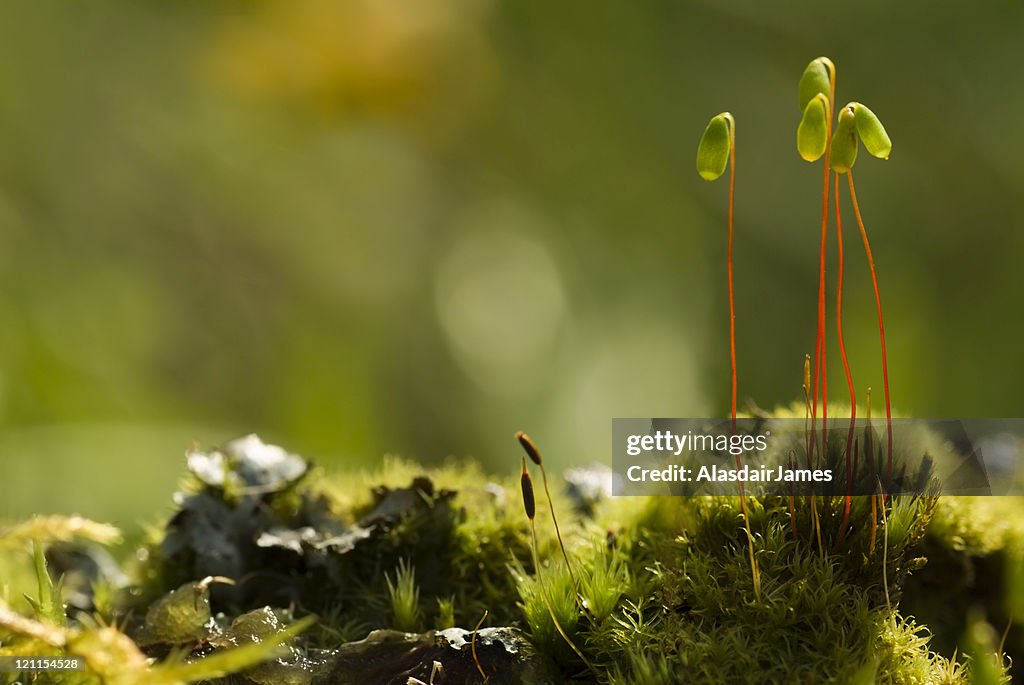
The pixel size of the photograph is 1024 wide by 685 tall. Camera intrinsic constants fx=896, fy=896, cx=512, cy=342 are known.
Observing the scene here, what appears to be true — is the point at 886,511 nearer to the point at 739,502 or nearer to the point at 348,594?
the point at 739,502

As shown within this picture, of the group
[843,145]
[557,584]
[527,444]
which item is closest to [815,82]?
[843,145]

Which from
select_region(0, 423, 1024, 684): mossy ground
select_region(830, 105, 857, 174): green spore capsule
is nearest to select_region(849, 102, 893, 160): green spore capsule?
select_region(830, 105, 857, 174): green spore capsule

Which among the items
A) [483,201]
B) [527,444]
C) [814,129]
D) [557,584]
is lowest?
[557,584]

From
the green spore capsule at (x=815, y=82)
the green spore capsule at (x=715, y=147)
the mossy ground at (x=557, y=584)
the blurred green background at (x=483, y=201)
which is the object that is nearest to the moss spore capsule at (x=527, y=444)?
the mossy ground at (x=557, y=584)

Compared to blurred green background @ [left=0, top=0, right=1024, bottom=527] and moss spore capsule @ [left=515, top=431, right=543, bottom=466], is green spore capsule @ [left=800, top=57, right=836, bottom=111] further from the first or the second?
blurred green background @ [left=0, top=0, right=1024, bottom=527]

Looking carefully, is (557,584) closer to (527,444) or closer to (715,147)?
(527,444)

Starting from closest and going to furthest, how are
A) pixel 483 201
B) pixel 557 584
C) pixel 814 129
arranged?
pixel 814 129 → pixel 557 584 → pixel 483 201
